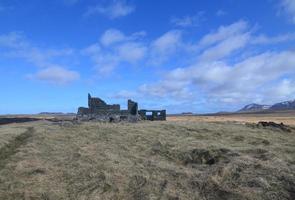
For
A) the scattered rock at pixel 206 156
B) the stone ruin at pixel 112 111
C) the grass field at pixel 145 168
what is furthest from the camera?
the stone ruin at pixel 112 111

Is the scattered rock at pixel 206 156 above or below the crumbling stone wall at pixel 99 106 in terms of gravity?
below

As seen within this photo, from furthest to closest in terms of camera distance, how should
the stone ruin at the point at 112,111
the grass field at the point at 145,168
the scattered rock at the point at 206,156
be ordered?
the stone ruin at the point at 112,111, the scattered rock at the point at 206,156, the grass field at the point at 145,168

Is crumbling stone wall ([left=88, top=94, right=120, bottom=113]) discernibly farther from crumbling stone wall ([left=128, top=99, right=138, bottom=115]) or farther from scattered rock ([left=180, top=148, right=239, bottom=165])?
scattered rock ([left=180, top=148, right=239, bottom=165])

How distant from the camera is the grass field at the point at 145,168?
16.9m

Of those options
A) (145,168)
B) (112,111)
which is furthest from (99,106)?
(145,168)

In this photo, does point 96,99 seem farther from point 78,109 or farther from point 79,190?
point 79,190

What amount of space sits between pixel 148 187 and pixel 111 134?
14.6m

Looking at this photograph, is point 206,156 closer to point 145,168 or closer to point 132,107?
point 145,168

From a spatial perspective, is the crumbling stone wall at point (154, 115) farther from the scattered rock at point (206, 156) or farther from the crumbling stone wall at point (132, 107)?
the scattered rock at point (206, 156)

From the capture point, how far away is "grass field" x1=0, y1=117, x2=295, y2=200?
55.6ft

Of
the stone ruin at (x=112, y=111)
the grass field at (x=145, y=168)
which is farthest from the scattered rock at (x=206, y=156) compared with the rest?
the stone ruin at (x=112, y=111)

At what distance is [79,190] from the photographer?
18.1 meters

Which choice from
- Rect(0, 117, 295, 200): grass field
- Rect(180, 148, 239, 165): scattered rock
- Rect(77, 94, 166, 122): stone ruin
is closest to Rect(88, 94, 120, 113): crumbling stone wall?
Rect(77, 94, 166, 122): stone ruin

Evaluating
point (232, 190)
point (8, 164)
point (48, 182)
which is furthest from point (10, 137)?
point (232, 190)
